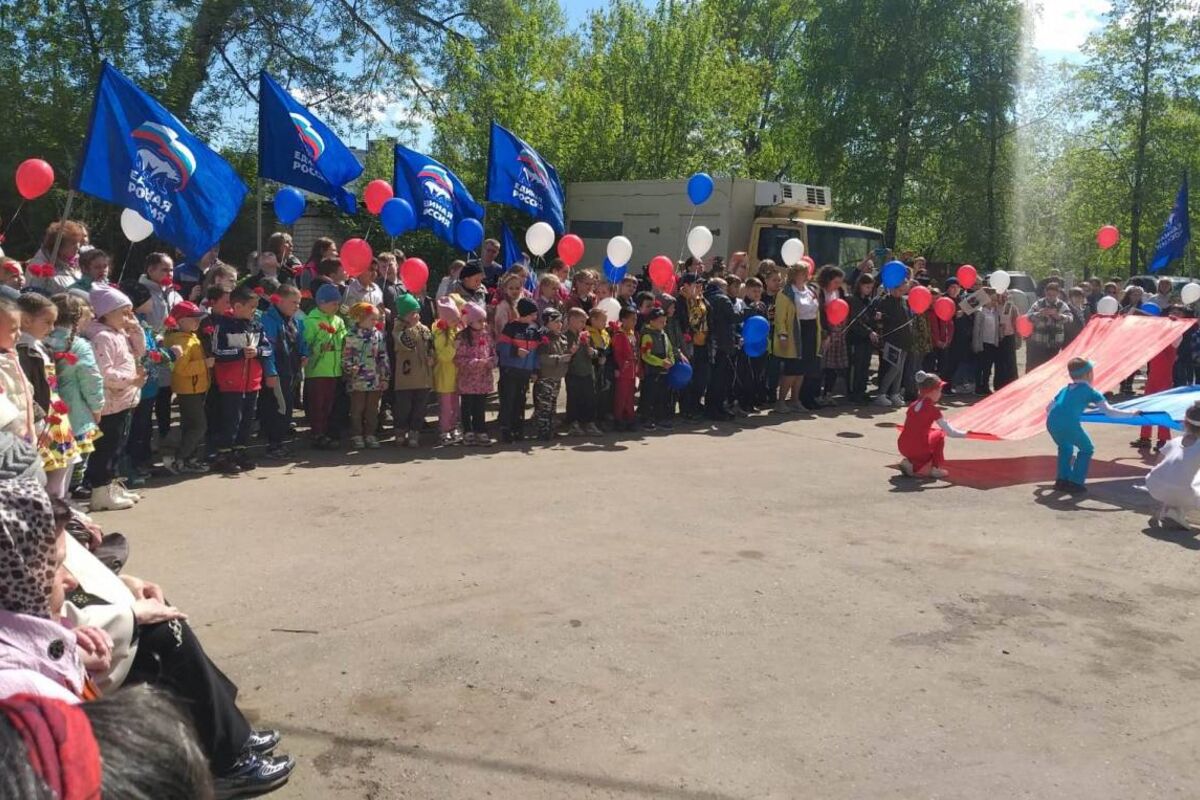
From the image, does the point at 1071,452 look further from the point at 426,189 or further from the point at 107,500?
the point at 107,500

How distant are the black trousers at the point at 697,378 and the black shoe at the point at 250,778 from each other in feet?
29.0

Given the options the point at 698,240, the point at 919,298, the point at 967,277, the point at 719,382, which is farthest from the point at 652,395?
the point at 967,277

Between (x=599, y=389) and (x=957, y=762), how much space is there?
24.9ft

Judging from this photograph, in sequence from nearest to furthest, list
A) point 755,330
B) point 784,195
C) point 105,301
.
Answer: point 105,301 < point 755,330 < point 784,195

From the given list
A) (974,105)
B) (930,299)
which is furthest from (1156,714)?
(974,105)

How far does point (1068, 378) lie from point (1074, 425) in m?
1.93

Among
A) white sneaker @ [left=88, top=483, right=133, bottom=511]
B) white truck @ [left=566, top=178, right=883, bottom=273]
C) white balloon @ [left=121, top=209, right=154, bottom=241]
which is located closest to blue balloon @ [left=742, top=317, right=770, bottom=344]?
white truck @ [left=566, top=178, right=883, bottom=273]

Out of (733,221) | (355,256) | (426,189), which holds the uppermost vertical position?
(733,221)

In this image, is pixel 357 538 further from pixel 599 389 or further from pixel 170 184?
pixel 599 389

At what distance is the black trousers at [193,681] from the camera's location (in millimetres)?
3398

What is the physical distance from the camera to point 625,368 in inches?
445

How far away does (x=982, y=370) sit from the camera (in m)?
15.6

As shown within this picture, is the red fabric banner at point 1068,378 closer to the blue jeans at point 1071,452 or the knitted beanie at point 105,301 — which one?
the blue jeans at point 1071,452

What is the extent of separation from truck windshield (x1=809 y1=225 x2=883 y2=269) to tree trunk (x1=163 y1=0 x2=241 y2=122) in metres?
12.0
